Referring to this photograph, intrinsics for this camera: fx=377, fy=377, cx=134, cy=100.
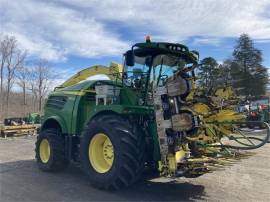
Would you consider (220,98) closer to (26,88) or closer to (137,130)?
(137,130)

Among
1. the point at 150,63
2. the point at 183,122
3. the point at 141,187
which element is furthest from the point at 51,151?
the point at 183,122

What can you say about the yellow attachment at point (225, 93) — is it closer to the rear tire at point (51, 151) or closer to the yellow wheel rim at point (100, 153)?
the yellow wheel rim at point (100, 153)

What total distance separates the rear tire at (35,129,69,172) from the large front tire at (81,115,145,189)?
158 cm

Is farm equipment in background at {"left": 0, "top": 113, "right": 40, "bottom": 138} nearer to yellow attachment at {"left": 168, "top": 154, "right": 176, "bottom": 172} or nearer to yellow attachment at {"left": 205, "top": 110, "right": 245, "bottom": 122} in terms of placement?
yellow attachment at {"left": 205, "top": 110, "right": 245, "bottom": 122}

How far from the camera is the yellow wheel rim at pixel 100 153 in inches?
276

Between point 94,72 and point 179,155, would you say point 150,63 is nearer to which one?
point 179,155

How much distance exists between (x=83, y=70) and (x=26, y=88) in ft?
121

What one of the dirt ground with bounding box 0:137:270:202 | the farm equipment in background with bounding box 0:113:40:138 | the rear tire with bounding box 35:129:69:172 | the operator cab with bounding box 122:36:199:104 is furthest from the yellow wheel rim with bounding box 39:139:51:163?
the farm equipment in background with bounding box 0:113:40:138

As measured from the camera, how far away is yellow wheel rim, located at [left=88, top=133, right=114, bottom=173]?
7020 millimetres

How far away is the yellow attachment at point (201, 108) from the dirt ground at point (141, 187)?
4.81ft

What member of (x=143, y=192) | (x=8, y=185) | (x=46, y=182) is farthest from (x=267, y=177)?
(x=8, y=185)

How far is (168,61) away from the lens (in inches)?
288

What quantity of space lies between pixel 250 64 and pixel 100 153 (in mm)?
47937

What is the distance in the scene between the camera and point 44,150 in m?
9.12
